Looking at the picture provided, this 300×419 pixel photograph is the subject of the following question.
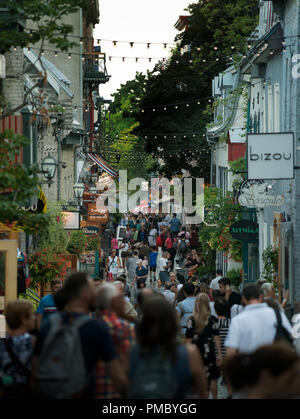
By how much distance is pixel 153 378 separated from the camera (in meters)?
6.61

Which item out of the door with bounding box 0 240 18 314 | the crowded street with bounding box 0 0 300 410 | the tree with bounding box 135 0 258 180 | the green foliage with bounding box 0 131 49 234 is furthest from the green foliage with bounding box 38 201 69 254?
the tree with bounding box 135 0 258 180

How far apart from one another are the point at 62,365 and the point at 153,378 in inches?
36.3

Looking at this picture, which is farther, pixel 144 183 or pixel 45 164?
pixel 144 183

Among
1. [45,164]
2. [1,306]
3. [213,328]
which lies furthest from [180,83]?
[213,328]

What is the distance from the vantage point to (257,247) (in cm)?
3022

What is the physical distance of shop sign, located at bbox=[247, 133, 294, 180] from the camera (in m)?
19.5

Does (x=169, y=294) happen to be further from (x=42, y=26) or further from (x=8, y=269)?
(x=42, y=26)

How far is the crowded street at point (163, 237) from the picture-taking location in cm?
698

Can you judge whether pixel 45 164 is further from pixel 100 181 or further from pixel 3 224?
pixel 100 181

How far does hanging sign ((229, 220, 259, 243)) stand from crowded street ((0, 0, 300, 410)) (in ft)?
0.16

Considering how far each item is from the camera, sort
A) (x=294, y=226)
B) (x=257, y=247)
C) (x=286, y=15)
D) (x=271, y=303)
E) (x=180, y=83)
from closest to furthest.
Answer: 1. (x=271, y=303)
2. (x=294, y=226)
3. (x=286, y=15)
4. (x=257, y=247)
5. (x=180, y=83)

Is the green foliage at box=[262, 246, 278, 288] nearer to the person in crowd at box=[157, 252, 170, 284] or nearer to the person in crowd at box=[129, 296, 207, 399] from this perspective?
the person in crowd at box=[157, 252, 170, 284]

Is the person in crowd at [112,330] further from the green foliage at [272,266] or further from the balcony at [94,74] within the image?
the balcony at [94,74]
